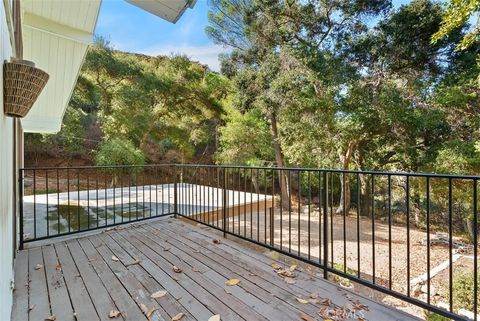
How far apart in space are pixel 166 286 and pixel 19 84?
1.58 metres

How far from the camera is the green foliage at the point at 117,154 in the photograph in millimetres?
9531

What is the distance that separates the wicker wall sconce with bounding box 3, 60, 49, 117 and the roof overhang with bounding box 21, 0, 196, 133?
1086 millimetres

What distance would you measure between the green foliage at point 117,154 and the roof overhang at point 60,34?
480 cm

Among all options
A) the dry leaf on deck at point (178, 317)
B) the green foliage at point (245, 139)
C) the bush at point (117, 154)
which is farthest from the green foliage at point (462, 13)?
the bush at point (117, 154)

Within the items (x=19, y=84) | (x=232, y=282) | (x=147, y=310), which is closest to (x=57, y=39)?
(x=19, y=84)

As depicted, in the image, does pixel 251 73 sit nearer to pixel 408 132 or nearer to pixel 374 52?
pixel 374 52

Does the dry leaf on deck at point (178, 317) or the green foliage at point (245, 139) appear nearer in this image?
the dry leaf on deck at point (178, 317)

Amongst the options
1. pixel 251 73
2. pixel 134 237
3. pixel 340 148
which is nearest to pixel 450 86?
pixel 340 148

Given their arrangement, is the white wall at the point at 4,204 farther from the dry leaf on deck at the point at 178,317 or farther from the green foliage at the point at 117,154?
the green foliage at the point at 117,154

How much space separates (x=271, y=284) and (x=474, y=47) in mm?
8969

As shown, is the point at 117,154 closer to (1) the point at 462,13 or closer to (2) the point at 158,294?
(2) the point at 158,294

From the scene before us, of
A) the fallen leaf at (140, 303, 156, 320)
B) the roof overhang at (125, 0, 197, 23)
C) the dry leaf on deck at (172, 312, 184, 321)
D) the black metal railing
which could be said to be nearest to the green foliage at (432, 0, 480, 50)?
the black metal railing

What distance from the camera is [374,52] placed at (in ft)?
24.0

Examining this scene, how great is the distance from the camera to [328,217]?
11.6 ft
